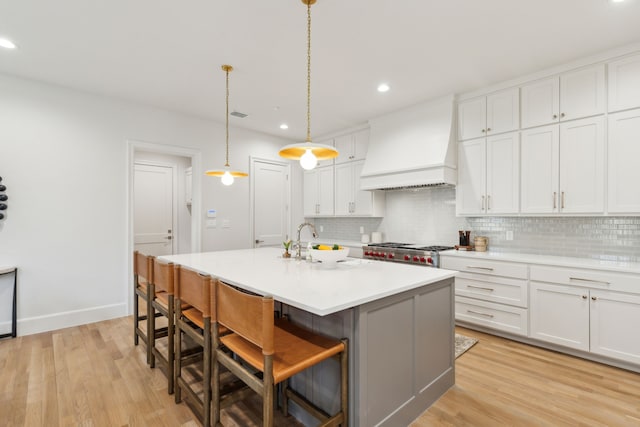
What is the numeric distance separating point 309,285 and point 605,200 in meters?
2.87

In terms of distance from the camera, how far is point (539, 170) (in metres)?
3.17

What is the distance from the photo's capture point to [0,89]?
3.20 meters

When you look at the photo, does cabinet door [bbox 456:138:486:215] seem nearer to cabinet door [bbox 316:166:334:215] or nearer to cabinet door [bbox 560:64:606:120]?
cabinet door [bbox 560:64:606:120]

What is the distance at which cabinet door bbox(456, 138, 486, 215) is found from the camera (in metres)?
3.58

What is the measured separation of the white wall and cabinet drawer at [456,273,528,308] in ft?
13.4

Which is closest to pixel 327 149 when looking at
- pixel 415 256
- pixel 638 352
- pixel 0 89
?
pixel 415 256

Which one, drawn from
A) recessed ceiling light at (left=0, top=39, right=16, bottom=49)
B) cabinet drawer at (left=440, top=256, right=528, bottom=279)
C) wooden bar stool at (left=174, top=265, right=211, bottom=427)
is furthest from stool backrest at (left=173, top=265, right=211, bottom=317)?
cabinet drawer at (left=440, top=256, right=528, bottom=279)

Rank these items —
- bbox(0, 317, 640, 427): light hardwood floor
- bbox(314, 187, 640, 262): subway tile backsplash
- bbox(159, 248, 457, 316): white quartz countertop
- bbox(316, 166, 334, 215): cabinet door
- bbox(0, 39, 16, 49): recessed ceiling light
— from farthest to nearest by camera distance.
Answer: bbox(316, 166, 334, 215): cabinet door
bbox(314, 187, 640, 262): subway tile backsplash
bbox(0, 39, 16, 49): recessed ceiling light
bbox(0, 317, 640, 427): light hardwood floor
bbox(159, 248, 457, 316): white quartz countertop

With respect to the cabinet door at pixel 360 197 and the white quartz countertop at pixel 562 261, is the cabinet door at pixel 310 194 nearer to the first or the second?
the cabinet door at pixel 360 197

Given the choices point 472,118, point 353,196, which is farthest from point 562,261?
point 353,196

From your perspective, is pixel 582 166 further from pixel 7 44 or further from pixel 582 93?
pixel 7 44

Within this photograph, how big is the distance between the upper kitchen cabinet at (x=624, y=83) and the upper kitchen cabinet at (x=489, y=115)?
0.74 metres

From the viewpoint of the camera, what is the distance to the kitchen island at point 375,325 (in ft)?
5.21

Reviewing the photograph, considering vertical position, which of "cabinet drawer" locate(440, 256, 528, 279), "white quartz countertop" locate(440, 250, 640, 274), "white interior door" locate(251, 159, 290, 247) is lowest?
"cabinet drawer" locate(440, 256, 528, 279)
